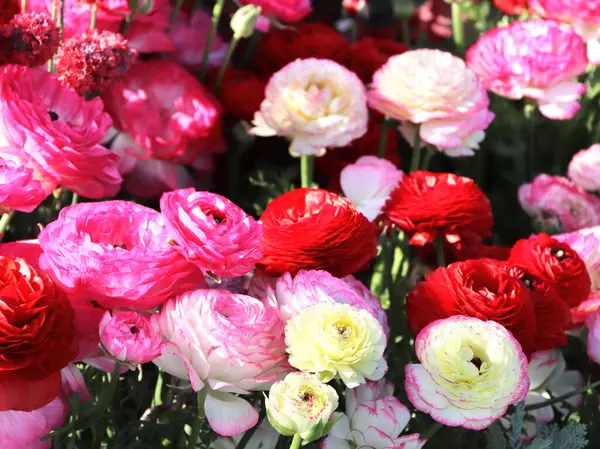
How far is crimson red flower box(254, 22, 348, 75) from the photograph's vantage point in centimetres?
108

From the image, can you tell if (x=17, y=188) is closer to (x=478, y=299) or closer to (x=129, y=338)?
(x=129, y=338)

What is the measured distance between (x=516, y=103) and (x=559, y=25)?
10.2 inches

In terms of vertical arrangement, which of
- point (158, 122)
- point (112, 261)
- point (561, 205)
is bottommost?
point (561, 205)

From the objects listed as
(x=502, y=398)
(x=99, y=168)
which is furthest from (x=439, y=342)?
(x=99, y=168)

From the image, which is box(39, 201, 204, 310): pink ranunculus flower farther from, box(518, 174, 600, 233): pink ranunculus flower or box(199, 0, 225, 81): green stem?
box(518, 174, 600, 233): pink ranunculus flower

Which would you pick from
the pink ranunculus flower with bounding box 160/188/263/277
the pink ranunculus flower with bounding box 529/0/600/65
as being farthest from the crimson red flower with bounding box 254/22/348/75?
the pink ranunculus flower with bounding box 160/188/263/277

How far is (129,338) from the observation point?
52 centimetres

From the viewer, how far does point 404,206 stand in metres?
0.77

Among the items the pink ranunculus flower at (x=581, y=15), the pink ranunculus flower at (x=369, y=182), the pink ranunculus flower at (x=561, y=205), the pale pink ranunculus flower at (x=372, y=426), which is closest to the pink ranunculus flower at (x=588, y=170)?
the pink ranunculus flower at (x=561, y=205)

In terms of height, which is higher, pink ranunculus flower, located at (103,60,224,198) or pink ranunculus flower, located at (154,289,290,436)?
pink ranunculus flower, located at (154,289,290,436)

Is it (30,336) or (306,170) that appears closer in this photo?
(30,336)

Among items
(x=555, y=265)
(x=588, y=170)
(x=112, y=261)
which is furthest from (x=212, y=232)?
(x=588, y=170)

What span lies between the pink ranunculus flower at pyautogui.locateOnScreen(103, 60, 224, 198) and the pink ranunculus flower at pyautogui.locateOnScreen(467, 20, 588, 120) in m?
0.34

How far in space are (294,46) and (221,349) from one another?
635mm
